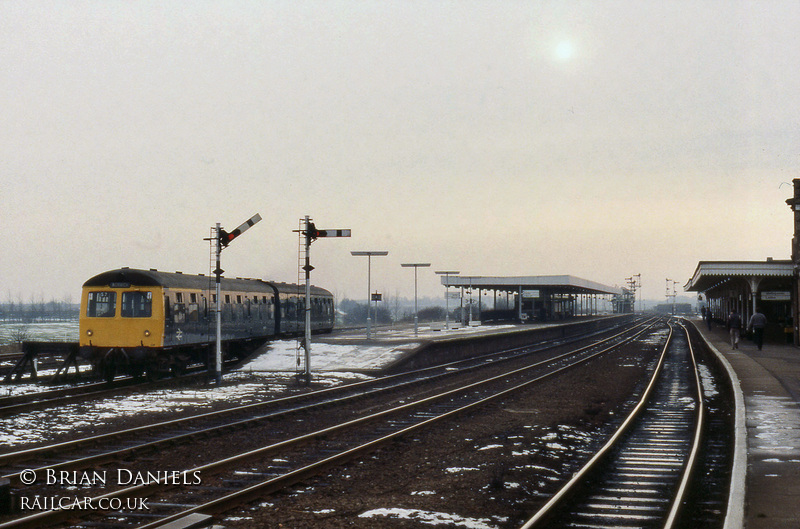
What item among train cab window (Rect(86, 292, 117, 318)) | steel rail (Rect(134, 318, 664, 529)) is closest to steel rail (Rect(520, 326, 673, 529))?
steel rail (Rect(134, 318, 664, 529))

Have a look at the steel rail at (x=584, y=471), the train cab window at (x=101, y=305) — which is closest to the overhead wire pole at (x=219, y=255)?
the train cab window at (x=101, y=305)

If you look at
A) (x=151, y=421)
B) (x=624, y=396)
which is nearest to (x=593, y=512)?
(x=151, y=421)

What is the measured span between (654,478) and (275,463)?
191 inches

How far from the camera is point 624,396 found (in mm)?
17984

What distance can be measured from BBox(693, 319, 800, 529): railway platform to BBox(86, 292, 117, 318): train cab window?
16.1 meters

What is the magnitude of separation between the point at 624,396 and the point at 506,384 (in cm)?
361

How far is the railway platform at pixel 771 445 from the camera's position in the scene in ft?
22.2

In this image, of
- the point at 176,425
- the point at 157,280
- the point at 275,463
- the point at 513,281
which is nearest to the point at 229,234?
the point at 157,280

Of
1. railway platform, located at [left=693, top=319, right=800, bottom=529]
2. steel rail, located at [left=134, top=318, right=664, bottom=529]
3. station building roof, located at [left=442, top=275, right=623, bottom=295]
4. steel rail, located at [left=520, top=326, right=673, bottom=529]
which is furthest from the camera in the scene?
station building roof, located at [left=442, top=275, right=623, bottom=295]

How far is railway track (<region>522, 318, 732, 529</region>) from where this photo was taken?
7.33 m

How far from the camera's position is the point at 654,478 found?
9.17 meters

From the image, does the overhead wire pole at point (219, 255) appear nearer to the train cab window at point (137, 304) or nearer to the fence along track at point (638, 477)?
the train cab window at point (137, 304)

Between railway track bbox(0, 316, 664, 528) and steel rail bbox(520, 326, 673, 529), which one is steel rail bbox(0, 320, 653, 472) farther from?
steel rail bbox(520, 326, 673, 529)

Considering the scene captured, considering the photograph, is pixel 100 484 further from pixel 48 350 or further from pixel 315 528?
pixel 48 350
